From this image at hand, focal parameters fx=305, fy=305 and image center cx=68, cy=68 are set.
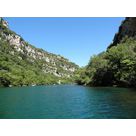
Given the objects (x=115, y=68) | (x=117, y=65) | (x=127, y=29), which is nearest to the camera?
(x=115, y=68)

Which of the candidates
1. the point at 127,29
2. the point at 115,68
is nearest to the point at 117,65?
the point at 115,68

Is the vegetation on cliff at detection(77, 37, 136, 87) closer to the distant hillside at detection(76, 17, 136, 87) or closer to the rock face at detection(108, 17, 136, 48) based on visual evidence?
the distant hillside at detection(76, 17, 136, 87)

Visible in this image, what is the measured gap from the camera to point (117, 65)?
323ft

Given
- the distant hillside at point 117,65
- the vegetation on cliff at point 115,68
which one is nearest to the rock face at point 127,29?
the distant hillside at point 117,65

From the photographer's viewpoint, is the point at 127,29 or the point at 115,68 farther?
the point at 127,29

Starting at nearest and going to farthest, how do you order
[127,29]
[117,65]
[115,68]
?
[115,68] → [117,65] → [127,29]

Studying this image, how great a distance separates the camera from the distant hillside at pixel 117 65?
277ft

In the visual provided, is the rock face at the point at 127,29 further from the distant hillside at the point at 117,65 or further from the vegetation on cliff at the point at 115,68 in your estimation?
the vegetation on cliff at the point at 115,68

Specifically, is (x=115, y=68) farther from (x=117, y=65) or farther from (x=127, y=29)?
(x=127, y=29)
